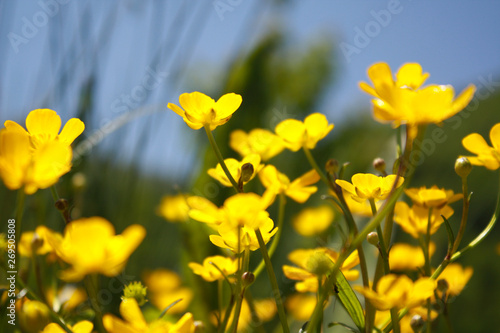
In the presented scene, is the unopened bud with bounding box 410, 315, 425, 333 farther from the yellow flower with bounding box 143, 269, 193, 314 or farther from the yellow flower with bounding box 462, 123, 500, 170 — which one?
the yellow flower with bounding box 143, 269, 193, 314

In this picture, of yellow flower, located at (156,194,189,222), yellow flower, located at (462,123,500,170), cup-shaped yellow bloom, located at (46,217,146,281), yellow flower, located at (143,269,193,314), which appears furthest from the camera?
yellow flower, located at (156,194,189,222)

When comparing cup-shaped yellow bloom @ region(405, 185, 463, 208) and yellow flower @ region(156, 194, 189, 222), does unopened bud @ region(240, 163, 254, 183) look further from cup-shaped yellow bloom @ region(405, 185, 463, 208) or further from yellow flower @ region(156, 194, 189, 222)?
yellow flower @ region(156, 194, 189, 222)

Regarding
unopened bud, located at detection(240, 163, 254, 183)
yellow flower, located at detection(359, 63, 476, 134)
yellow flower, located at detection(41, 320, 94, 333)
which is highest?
yellow flower, located at detection(359, 63, 476, 134)

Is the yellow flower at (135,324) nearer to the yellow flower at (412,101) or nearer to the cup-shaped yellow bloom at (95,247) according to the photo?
the cup-shaped yellow bloom at (95,247)

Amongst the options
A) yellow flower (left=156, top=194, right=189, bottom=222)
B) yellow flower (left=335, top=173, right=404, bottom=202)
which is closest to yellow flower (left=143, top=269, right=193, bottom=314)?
yellow flower (left=156, top=194, right=189, bottom=222)

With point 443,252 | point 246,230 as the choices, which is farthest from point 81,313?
point 443,252

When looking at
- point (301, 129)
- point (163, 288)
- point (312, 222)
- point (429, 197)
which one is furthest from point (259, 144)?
point (163, 288)

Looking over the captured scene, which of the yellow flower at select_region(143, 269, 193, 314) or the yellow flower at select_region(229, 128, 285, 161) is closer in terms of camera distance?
the yellow flower at select_region(229, 128, 285, 161)

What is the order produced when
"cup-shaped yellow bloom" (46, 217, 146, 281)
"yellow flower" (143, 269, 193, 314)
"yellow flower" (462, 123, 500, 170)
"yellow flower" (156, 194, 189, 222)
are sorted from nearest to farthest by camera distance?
"cup-shaped yellow bloom" (46, 217, 146, 281), "yellow flower" (462, 123, 500, 170), "yellow flower" (143, 269, 193, 314), "yellow flower" (156, 194, 189, 222)

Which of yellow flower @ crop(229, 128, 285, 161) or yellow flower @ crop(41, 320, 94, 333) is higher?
yellow flower @ crop(229, 128, 285, 161)
